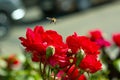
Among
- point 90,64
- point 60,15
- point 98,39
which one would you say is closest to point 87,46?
point 90,64

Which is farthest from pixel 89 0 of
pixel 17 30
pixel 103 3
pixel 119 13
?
pixel 17 30

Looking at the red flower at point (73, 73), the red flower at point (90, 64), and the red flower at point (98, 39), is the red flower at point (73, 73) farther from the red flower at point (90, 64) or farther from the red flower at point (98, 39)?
the red flower at point (98, 39)

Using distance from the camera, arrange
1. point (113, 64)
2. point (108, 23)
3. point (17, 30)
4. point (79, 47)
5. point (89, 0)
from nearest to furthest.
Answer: point (79, 47), point (113, 64), point (108, 23), point (17, 30), point (89, 0)

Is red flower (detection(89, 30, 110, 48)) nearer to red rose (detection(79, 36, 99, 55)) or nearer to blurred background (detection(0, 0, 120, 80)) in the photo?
red rose (detection(79, 36, 99, 55))

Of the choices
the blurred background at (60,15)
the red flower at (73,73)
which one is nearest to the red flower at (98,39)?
the red flower at (73,73)

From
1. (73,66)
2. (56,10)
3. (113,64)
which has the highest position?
(56,10)

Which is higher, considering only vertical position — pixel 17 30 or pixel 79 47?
pixel 17 30

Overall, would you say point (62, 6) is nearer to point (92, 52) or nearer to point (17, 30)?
point (17, 30)

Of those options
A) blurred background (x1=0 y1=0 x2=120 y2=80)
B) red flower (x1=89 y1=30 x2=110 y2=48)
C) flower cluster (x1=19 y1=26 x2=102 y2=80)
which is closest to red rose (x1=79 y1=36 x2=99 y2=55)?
flower cluster (x1=19 y1=26 x2=102 y2=80)
